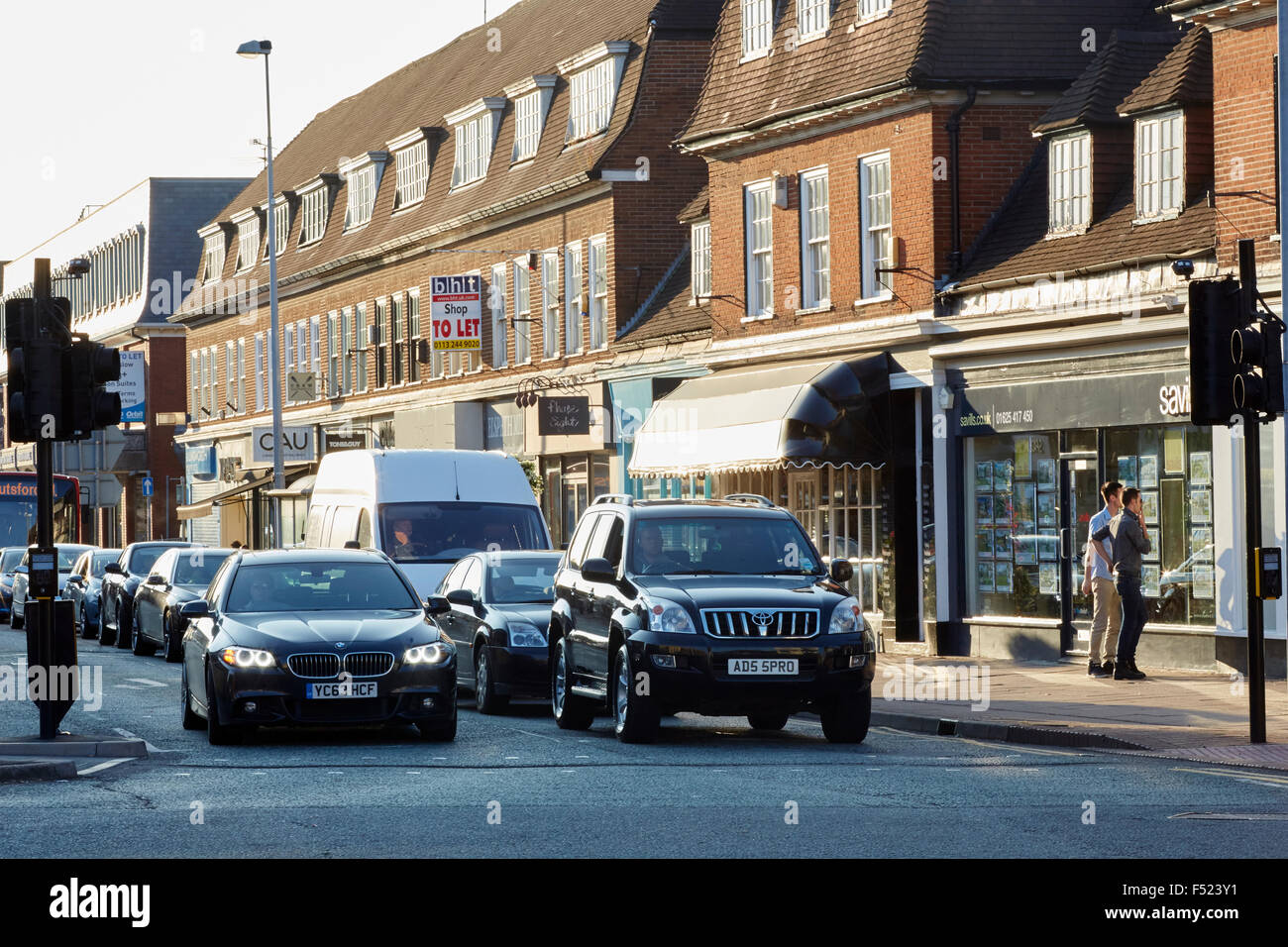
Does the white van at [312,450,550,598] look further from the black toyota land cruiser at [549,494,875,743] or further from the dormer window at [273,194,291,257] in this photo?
the dormer window at [273,194,291,257]

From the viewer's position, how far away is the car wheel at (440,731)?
1576cm

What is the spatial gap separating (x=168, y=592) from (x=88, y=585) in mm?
7309

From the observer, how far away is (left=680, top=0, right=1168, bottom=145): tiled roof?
2658 centimetres

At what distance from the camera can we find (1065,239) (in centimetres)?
2491

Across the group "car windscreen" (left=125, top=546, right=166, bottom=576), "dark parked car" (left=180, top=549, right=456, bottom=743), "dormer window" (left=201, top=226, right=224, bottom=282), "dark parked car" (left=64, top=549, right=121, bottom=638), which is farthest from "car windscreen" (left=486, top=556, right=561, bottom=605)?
"dormer window" (left=201, top=226, right=224, bottom=282)

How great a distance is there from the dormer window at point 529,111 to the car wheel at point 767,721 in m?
24.1

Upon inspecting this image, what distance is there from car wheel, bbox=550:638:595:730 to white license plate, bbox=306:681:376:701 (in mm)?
2224

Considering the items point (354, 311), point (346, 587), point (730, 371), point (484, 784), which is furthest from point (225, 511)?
point (484, 784)

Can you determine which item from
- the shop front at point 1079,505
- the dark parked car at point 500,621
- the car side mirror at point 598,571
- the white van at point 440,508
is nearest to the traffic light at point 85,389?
the car side mirror at point 598,571

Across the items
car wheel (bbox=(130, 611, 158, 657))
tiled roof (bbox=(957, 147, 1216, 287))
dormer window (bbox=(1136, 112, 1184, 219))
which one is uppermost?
Result: dormer window (bbox=(1136, 112, 1184, 219))

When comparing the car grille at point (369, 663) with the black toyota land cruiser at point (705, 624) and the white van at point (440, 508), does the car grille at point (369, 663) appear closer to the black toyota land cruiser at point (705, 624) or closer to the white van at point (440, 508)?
the black toyota land cruiser at point (705, 624)

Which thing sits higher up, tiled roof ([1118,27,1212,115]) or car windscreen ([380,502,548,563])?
tiled roof ([1118,27,1212,115])

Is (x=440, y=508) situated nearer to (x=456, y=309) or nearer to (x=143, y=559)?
(x=143, y=559)

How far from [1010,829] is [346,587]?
7.42 meters
